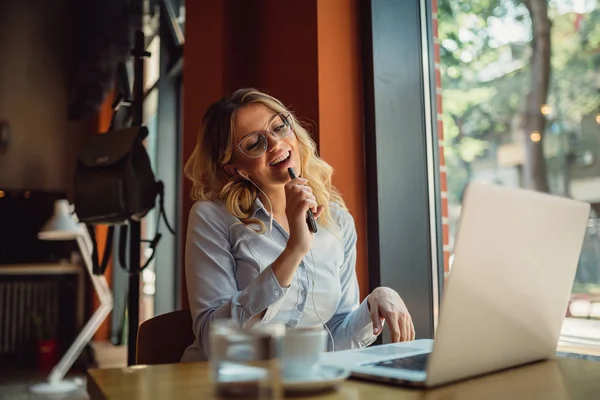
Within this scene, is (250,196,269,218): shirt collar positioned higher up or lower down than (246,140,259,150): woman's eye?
lower down

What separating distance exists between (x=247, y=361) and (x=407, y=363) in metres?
0.39

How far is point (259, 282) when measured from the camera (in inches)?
47.2

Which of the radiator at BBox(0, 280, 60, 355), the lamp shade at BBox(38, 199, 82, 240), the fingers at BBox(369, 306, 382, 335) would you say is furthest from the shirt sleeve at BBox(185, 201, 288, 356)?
the radiator at BBox(0, 280, 60, 355)

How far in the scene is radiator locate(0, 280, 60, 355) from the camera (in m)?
4.90

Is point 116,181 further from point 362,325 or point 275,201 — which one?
point 362,325

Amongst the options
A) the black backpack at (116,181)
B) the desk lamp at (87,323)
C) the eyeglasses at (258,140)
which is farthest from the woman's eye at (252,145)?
the desk lamp at (87,323)

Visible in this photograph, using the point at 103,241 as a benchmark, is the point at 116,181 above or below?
above

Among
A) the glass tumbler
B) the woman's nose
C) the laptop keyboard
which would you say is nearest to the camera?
the glass tumbler

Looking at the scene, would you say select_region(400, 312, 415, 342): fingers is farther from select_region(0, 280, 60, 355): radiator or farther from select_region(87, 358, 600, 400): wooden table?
select_region(0, 280, 60, 355): radiator

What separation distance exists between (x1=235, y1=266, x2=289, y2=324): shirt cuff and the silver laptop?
0.29 meters

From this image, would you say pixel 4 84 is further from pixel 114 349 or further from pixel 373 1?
pixel 373 1

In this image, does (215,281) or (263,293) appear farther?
(215,281)

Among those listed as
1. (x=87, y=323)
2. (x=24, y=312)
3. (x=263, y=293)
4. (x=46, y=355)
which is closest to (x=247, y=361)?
(x=263, y=293)

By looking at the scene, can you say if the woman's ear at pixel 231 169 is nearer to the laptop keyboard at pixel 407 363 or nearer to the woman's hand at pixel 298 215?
the woman's hand at pixel 298 215
